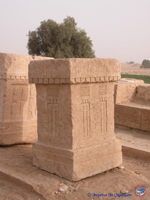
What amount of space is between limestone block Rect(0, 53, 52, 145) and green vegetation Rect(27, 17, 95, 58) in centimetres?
1698

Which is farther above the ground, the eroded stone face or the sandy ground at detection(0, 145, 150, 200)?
the eroded stone face

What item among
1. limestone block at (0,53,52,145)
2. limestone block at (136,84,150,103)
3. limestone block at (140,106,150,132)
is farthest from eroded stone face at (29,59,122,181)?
limestone block at (136,84,150,103)

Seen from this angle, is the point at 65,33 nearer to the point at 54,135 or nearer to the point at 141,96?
the point at 141,96

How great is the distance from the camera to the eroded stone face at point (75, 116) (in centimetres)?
320

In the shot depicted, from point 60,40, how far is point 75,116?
19.0m

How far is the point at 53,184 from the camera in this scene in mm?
3104

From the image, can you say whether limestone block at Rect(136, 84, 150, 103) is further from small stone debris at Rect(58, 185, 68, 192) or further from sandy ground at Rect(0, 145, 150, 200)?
small stone debris at Rect(58, 185, 68, 192)

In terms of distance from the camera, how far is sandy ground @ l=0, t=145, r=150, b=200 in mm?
2986

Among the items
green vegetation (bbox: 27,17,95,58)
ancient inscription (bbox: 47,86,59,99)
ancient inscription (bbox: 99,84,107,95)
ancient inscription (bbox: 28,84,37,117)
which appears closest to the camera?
ancient inscription (bbox: 47,86,59,99)

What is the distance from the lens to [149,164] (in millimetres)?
4254

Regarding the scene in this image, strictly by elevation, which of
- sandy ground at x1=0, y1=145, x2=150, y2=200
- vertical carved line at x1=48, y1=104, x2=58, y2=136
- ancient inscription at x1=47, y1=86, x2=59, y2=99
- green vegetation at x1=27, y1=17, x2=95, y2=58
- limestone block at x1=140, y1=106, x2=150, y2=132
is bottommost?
sandy ground at x1=0, y1=145, x2=150, y2=200

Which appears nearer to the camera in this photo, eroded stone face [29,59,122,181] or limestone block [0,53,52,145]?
eroded stone face [29,59,122,181]

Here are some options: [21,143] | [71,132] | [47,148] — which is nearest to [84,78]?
[71,132]

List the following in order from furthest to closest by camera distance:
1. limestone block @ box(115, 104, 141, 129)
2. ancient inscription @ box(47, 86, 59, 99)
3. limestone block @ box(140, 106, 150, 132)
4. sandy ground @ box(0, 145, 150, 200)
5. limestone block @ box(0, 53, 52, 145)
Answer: limestone block @ box(115, 104, 141, 129), limestone block @ box(140, 106, 150, 132), limestone block @ box(0, 53, 52, 145), ancient inscription @ box(47, 86, 59, 99), sandy ground @ box(0, 145, 150, 200)
